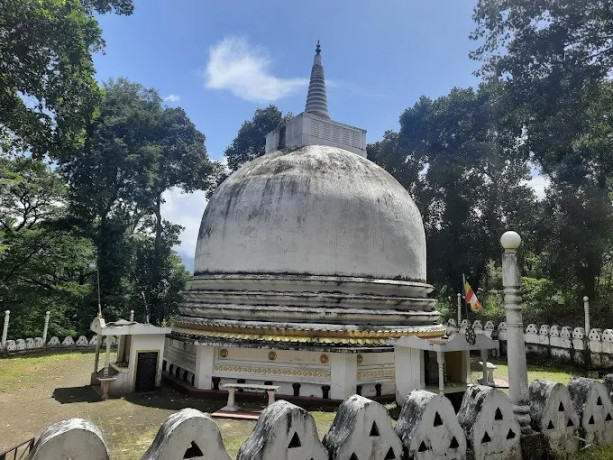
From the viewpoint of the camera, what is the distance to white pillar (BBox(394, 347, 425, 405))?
11.2 metres

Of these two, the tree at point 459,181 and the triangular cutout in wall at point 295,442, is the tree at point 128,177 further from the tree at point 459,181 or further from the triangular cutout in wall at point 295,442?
the triangular cutout in wall at point 295,442

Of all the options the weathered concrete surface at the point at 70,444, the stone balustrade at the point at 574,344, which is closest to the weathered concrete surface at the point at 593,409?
the weathered concrete surface at the point at 70,444

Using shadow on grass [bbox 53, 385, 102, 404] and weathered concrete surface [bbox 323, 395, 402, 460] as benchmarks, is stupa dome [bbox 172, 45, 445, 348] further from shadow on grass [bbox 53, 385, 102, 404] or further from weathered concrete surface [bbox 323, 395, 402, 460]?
weathered concrete surface [bbox 323, 395, 402, 460]

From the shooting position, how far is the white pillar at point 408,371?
36.8 feet

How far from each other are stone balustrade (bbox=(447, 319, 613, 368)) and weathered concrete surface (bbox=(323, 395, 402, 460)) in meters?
15.3

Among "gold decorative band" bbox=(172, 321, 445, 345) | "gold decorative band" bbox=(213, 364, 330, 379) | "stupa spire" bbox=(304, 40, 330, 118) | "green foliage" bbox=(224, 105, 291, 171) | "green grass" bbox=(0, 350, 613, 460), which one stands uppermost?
"green foliage" bbox=(224, 105, 291, 171)

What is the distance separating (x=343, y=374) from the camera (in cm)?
1165

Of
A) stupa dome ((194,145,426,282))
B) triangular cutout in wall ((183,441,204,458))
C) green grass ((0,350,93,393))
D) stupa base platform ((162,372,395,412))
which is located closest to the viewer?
triangular cutout in wall ((183,441,204,458))

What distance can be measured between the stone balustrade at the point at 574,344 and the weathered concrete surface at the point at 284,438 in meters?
16.2

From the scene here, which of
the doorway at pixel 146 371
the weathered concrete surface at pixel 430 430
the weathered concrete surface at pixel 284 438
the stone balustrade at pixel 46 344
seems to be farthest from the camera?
the stone balustrade at pixel 46 344

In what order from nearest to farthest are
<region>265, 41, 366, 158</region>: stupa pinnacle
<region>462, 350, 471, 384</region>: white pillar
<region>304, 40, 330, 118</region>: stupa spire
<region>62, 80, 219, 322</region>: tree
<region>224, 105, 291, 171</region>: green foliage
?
<region>462, 350, 471, 384</region>: white pillar
<region>265, 41, 366, 158</region>: stupa pinnacle
<region>304, 40, 330, 118</region>: stupa spire
<region>62, 80, 219, 322</region>: tree
<region>224, 105, 291, 171</region>: green foliage

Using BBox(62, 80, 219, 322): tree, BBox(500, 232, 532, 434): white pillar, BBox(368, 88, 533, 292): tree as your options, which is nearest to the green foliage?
BBox(62, 80, 219, 322): tree

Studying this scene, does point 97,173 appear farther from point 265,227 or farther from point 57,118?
point 265,227

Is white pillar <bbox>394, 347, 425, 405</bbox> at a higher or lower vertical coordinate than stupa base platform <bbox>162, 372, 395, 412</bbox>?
higher
